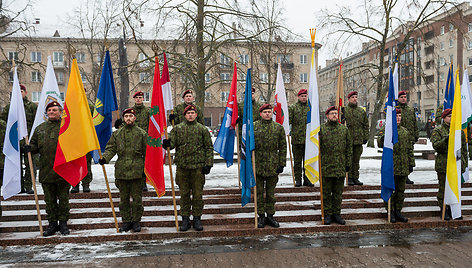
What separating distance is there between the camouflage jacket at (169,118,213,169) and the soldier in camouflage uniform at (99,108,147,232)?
548 mm

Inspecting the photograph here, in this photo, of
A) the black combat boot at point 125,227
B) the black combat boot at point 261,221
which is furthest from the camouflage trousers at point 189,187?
the black combat boot at point 261,221

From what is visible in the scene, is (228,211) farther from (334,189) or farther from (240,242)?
(334,189)

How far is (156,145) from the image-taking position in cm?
652

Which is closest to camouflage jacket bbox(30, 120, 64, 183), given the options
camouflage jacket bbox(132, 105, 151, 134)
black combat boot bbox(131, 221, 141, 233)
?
black combat boot bbox(131, 221, 141, 233)

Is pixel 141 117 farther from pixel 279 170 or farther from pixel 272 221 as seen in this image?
pixel 272 221

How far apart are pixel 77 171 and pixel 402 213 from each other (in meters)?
5.79

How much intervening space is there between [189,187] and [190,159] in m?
0.50

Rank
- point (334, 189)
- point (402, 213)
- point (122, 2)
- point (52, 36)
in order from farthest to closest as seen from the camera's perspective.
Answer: point (52, 36)
point (122, 2)
point (402, 213)
point (334, 189)

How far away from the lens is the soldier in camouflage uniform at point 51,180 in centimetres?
623

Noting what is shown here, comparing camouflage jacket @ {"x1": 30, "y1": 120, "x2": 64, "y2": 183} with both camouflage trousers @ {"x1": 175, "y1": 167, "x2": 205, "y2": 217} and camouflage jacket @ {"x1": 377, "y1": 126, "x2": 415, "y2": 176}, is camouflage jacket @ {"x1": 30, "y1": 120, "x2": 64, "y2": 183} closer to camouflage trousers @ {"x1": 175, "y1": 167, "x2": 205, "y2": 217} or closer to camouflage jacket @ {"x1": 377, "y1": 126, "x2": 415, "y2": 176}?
camouflage trousers @ {"x1": 175, "y1": 167, "x2": 205, "y2": 217}

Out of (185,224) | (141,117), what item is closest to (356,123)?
(185,224)

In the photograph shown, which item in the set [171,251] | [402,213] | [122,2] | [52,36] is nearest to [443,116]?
[402,213]

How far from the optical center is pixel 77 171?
621cm

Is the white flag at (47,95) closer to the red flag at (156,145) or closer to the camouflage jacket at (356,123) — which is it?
the red flag at (156,145)
